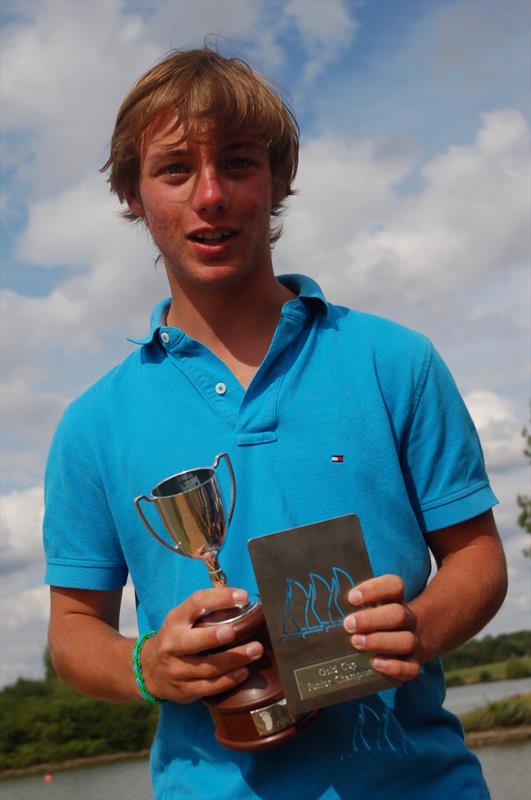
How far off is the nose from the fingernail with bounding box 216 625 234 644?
3.08 feet

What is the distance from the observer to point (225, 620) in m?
1.71

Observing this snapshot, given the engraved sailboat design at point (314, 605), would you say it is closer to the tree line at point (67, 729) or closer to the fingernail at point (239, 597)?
the fingernail at point (239, 597)

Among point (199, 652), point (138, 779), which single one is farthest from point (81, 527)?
point (138, 779)

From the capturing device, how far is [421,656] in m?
1.77

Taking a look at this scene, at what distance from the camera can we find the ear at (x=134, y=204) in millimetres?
2568

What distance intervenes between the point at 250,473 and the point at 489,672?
56.9 ft

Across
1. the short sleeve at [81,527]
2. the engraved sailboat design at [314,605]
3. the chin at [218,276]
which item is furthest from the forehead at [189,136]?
the engraved sailboat design at [314,605]

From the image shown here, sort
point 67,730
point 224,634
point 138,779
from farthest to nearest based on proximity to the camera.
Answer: point 67,730 → point 138,779 → point 224,634

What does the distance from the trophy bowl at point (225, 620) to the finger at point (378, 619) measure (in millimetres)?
180

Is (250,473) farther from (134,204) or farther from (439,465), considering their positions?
(134,204)

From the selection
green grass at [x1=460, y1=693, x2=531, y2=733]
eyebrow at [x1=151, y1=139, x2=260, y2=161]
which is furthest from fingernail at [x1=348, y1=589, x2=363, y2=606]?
green grass at [x1=460, y1=693, x2=531, y2=733]

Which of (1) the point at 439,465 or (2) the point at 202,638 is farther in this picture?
(1) the point at 439,465

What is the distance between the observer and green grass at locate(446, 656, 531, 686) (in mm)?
17625

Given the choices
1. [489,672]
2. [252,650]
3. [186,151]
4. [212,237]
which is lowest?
[489,672]
